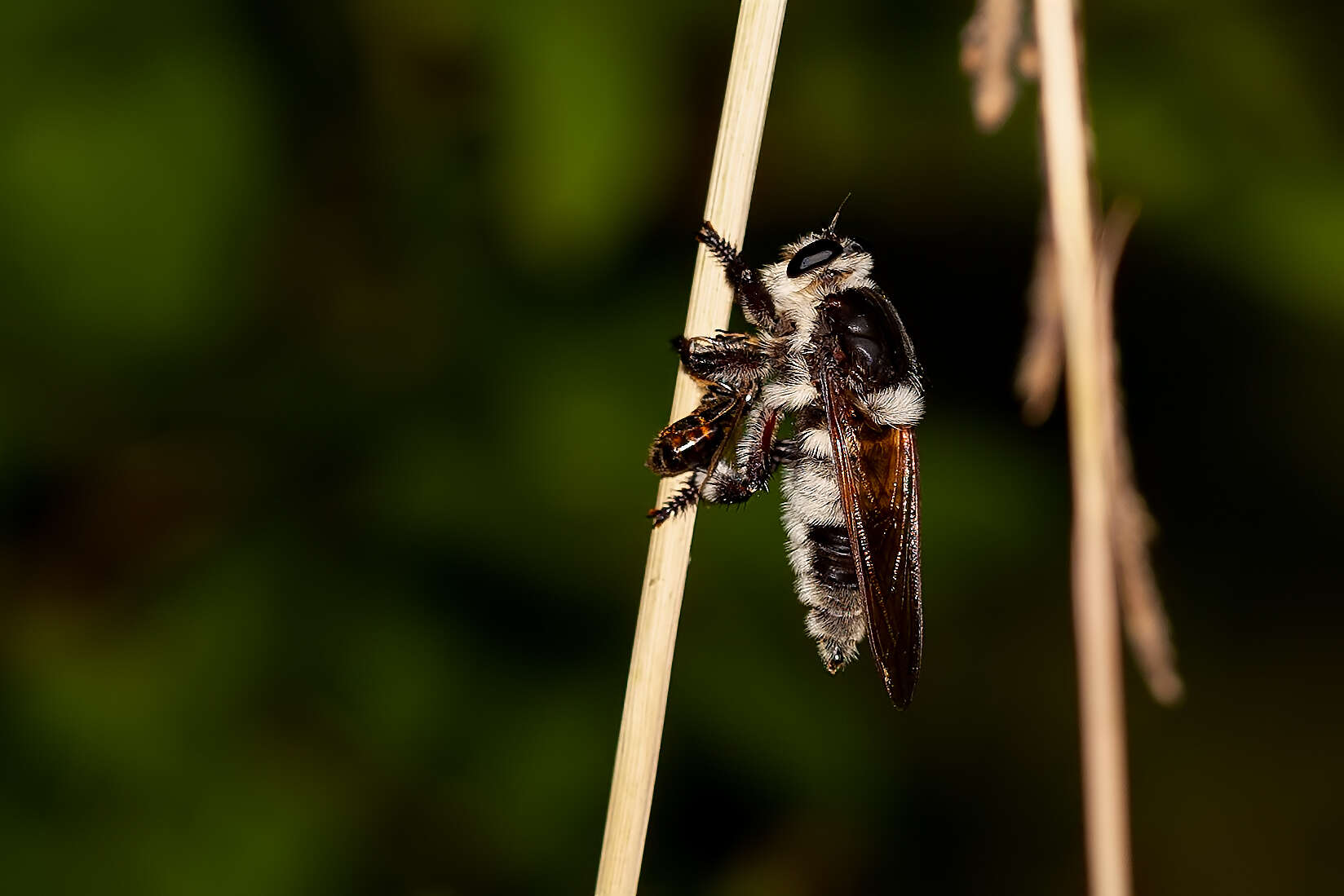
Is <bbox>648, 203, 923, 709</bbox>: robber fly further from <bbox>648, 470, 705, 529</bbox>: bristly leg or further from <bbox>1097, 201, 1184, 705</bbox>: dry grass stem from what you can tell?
<bbox>1097, 201, 1184, 705</bbox>: dry grass stem

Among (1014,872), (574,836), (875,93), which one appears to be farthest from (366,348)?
(1014,872)

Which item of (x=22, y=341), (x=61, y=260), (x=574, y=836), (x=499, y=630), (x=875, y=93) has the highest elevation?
(x=875, y=93)

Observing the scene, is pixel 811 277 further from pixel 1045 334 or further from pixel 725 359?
pixel 1045 334

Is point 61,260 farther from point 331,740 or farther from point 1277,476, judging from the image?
point 1277,476

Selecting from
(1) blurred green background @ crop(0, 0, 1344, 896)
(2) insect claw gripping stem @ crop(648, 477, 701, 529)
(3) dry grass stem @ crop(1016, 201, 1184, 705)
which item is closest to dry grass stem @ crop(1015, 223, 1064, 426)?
(3) dry grass stem @ crop(1016, 201, 1184, 705)

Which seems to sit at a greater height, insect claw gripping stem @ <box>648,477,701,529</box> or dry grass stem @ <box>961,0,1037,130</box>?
dry grass stem @ <box>961,0,1037,130</box>

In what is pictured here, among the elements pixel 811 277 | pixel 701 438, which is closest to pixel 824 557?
pixel 701 438
